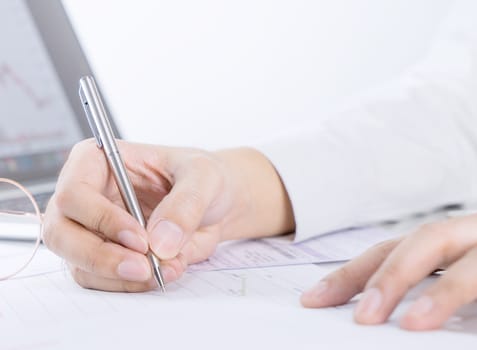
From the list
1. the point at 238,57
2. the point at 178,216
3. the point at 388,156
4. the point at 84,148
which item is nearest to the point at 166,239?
the point at 178,216

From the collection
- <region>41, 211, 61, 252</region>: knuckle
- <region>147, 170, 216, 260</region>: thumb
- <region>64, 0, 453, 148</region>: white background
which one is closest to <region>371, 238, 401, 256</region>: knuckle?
<region>147, 170, 216, 260</region>: thumb

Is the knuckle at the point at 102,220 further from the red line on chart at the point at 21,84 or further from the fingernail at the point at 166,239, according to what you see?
the red line on chart at the point at 21,84

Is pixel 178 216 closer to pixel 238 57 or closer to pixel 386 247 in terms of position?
pixel 386 247

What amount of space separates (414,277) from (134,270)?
204 millimetres

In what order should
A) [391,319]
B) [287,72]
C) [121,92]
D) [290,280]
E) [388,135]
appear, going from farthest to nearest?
[287,72] → [121,92] → [388,135] → [290,280] → [391,319]

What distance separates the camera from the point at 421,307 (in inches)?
16.8

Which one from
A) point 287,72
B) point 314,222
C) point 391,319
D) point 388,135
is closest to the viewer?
point 391,319

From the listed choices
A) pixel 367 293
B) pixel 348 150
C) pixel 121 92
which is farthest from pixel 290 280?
pixel 121 92

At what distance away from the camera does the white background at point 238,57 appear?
120 centimetres

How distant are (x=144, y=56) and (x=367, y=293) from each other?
0.86 meters

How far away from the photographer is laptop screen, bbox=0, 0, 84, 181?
33.3 inches

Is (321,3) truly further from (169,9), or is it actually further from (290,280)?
(290,280)

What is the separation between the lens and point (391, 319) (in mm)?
446

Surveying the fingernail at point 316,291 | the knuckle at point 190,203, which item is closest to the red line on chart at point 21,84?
the knuckle at point 190,203
